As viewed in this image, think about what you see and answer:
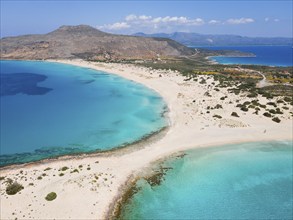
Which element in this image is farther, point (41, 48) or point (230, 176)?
point (41, 48)

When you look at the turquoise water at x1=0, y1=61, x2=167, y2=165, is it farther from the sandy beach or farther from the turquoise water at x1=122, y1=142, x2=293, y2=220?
the turquoise water at x1=122, y1=142, x2=293, y2=220

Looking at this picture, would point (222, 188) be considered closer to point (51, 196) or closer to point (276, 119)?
point (51, 196)

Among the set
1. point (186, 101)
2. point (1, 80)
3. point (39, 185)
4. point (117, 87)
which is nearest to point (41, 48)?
point (1, 80)

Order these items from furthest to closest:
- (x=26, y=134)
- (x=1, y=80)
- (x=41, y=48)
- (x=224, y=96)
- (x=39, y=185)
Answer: (x=41, y=48), (x=1, y=80), (x=224, y=96), (x=26, y=134), (x=39, y=185)

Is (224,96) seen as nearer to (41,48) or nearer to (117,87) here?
(117,87)

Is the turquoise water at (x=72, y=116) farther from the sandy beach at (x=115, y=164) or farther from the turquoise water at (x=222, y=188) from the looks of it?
the turquoise water at (x=222, y=188)

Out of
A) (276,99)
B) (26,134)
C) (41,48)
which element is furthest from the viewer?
(41,48)

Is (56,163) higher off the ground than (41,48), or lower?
lower
